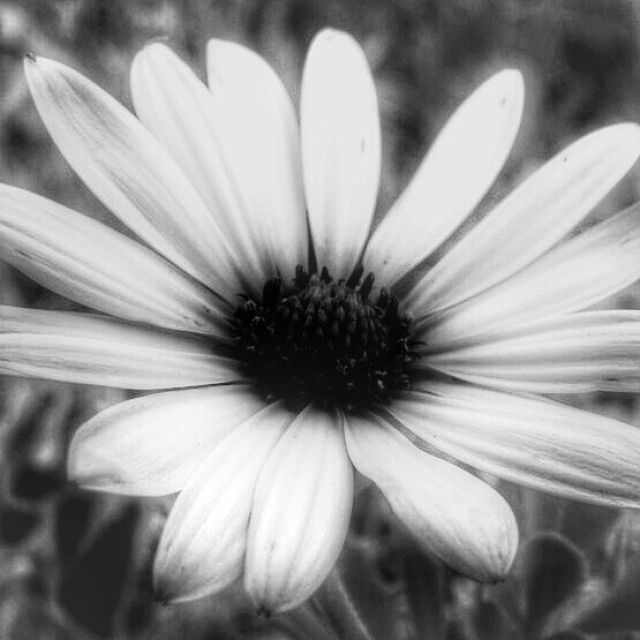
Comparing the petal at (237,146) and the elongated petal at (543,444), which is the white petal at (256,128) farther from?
the elongated petal at (543,444)

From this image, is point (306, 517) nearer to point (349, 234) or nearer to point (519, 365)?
point (519, 365)

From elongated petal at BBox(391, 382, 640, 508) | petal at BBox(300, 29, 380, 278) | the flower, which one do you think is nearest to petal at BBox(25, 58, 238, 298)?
the flower

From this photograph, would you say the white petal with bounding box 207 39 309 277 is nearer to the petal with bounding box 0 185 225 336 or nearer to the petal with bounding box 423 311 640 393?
the petal with bounding box 0 185 225 336

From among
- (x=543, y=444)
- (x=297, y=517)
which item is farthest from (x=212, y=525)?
(x=543, y=444)

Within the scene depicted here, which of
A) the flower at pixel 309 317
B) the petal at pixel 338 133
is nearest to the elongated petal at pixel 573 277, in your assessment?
the flower at pixel 309 317

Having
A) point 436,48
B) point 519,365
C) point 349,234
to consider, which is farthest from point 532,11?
point 519,365

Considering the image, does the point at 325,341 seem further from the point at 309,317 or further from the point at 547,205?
the point at 547,205

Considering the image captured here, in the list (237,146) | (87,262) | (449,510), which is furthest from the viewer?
(237,146)
